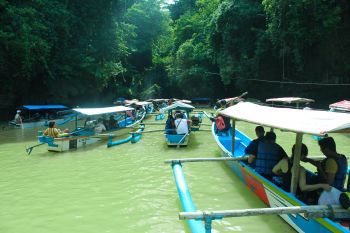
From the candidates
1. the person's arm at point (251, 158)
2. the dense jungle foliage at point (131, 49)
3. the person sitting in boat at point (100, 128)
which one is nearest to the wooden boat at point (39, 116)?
the dense jungle foliage at point (131, 49)

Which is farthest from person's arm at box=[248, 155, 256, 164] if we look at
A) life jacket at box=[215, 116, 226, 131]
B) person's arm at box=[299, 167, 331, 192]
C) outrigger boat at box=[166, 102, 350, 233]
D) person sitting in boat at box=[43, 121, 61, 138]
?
person sitting in boat at box=[43, 121, 61, 138]

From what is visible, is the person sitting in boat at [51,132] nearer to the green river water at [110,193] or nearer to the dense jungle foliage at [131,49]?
the green river water at [110,193]

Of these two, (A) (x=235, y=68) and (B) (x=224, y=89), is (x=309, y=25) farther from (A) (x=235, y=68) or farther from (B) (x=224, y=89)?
(B) (x=224, y=89)

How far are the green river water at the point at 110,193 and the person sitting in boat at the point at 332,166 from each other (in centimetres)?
117

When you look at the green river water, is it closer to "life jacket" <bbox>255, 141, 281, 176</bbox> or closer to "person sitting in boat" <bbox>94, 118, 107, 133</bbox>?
"life jacket" <bbox>255, 141, 281, 176</bbox>

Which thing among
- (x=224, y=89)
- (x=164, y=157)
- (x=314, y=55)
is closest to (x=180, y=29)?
(x=224, y=89)

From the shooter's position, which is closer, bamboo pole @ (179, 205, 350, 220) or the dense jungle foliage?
bamboo pole @ (179, 205, 350, 220)

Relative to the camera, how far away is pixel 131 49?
1556 inches

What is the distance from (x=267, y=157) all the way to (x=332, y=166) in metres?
1.73

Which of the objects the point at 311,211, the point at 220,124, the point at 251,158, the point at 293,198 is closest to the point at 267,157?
the point at 251,158

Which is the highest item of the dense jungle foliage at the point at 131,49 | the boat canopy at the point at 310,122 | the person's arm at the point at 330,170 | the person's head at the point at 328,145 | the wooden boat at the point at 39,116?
the dense jungle foliage at the point at 131,49

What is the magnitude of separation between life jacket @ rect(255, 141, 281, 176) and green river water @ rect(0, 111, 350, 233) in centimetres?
78

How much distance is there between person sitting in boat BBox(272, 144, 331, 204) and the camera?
16.8 feet

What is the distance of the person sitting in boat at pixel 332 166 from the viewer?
204 inches
